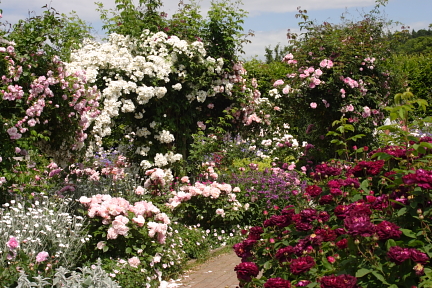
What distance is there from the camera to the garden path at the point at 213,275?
13.6ft

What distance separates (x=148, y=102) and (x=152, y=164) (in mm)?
961

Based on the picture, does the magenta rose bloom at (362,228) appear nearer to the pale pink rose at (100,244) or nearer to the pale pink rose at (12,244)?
the pale pink rose at (12,244)

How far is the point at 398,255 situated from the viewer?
1.86 m

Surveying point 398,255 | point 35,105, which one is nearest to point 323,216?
point 398,255

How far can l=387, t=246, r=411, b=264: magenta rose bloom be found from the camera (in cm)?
186

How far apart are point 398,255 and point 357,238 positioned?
25cm

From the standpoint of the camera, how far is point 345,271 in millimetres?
2217

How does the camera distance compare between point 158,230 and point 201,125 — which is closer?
point 158,230

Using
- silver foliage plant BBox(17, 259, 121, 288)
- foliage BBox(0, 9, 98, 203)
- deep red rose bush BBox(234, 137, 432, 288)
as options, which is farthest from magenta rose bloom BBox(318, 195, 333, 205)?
foliage BBox(0, 9, 98, 203)

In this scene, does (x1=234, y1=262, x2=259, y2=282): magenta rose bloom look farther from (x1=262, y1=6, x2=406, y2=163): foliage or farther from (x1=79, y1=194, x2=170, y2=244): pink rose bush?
(x1=262, y1=6, x2=406, y2=163): foliage

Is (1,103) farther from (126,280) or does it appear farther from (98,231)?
(126,280)

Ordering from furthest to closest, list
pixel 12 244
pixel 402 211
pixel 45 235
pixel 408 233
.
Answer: pixel 45 235 < pixel 12 244 < pixel 402 211 < pixel 408 233

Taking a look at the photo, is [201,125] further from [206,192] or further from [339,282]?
[339,282]

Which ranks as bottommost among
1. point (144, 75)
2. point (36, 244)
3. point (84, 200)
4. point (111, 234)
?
point (111, 234)
